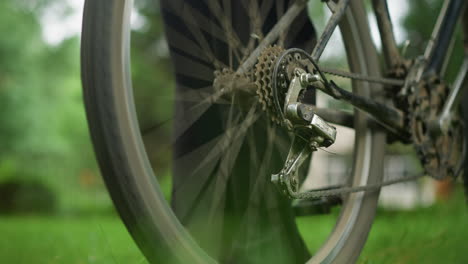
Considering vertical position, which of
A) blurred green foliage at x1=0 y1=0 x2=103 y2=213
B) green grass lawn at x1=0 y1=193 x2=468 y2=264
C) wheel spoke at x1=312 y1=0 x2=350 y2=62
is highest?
wheel spoke at x1=312 y1=0 x2=350 y2=62

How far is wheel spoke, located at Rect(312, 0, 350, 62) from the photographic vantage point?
1.25 metres

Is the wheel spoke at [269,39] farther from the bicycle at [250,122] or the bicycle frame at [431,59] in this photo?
the bicycle frame at [431,59]

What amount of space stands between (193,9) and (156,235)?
578 millimetres

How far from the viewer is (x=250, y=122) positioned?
1.26m

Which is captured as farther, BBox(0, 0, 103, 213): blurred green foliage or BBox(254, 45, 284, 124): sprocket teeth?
BBox(0, 0, 103, 213): blurred green foliage

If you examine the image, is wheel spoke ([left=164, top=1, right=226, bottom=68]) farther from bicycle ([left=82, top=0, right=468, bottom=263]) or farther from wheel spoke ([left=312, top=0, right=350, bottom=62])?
wheel spoke ([left=312, top=0, right=350, bottom=62])

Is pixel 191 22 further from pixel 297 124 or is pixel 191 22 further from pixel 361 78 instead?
pixel 361 78

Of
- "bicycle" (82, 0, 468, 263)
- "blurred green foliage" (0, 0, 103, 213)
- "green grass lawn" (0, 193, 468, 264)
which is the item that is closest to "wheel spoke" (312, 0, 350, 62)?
"bicycle" (82, 0, 468, 263)

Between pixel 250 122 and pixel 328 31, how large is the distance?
0.28 metres

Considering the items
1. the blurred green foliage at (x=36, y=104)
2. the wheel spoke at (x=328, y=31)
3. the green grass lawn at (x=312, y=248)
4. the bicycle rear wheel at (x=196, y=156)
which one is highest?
the wheel spoke at (x=328, y=31)

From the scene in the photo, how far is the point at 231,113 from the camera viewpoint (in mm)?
1229

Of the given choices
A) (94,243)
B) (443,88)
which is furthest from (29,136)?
(443,88)

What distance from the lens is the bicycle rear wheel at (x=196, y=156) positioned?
90 cm

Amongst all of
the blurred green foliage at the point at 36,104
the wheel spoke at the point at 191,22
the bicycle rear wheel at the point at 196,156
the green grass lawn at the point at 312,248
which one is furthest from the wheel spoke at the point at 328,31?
the blurred green foliage at the point at 36,104
